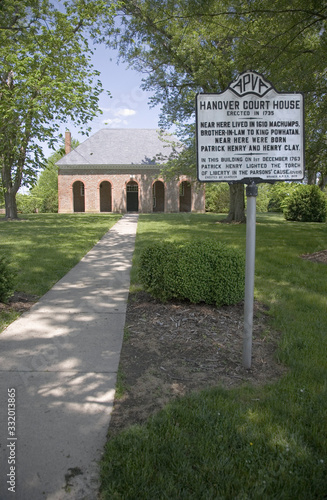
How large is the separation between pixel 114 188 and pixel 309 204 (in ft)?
65.5

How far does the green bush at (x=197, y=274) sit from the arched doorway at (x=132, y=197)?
32827 mm

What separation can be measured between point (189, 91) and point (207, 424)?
1729 cm

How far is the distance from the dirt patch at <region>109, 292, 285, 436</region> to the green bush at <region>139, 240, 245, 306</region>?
0.20 meters

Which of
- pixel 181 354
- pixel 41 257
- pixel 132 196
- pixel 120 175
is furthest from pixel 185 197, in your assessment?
pixel 181 354

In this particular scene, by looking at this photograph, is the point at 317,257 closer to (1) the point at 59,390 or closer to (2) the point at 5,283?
(2) the point at 5,283

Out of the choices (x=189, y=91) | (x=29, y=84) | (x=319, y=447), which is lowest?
(x=319, y=447)

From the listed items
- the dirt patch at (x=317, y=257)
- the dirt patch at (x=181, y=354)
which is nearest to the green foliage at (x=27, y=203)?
the dirt patch at (x=317, y=257)

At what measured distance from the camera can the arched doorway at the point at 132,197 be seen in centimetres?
3720

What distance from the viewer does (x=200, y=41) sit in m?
14.7

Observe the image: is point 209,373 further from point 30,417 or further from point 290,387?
point 30,417

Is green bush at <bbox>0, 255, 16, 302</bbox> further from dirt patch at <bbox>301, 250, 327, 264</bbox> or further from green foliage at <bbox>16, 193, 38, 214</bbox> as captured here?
green foliage at <bbox>16, 193, 38, 214</bbox>

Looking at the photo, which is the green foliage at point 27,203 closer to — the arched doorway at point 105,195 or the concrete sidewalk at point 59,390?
the arched doorway at point 105,195

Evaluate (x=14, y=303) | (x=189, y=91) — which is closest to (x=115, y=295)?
(x=14, y=303)

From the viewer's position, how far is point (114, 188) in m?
36.3
